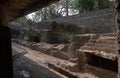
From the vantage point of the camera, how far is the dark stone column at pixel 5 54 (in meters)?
3.64

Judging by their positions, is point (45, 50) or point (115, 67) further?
point (45, 50)

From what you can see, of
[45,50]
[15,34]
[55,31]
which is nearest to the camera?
[45,50]

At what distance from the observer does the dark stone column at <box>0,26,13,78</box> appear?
11.9 feet

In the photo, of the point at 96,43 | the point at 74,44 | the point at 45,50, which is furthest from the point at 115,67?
the point at 45,50

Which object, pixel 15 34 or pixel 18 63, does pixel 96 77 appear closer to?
pixel 18 63

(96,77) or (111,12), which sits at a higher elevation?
(111,12)

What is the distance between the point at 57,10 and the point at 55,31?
17.5 m

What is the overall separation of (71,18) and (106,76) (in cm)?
1482

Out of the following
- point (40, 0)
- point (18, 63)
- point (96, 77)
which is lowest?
point (96, 77)

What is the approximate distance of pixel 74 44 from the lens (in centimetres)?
1013

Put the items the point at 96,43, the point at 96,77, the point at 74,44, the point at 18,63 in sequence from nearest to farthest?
the point at 18,63, the point at 96,77, the point at 96,43, the point at 74,44

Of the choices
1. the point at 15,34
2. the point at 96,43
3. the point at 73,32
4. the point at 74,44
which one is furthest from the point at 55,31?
the point at 96,43

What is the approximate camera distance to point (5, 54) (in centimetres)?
371

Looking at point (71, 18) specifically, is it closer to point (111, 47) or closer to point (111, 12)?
point (111, 12)
